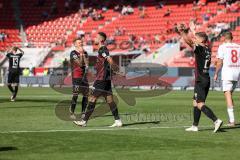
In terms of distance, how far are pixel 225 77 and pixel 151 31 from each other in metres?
42.7

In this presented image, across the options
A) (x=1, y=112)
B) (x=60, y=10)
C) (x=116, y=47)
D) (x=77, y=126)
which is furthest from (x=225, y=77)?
(x=60, y=10)

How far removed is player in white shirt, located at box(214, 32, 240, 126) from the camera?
51.4 ft

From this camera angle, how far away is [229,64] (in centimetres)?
1577

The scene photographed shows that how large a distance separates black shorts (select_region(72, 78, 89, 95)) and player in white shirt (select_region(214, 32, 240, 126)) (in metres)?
4.42

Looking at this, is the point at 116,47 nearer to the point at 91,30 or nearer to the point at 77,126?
the point at 91,30

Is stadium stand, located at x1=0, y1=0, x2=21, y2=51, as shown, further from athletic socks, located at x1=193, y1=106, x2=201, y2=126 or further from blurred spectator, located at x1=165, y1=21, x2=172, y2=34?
athletic socks, located at x1=193, y1=106, x2=201, y2=126

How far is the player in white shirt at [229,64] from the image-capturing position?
1568 cm

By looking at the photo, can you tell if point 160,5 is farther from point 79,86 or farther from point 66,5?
A: point 79,86

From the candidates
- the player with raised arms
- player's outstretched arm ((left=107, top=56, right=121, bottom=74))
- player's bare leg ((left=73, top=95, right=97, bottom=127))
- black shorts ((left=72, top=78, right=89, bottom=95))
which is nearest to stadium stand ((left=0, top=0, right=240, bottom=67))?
black shorts ((left=72, top=78, right=89, bottom=95))

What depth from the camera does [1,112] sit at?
66.4 feet

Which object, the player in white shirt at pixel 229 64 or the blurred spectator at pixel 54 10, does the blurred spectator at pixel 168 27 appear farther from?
the player in white shirt at pixel 229 64

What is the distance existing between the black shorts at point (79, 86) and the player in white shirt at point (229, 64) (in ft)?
14.5

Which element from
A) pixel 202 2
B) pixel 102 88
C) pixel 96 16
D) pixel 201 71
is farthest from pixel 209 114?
pixel 96 16

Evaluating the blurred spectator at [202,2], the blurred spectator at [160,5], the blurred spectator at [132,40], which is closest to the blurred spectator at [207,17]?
the blurred spectator at [202,2]
